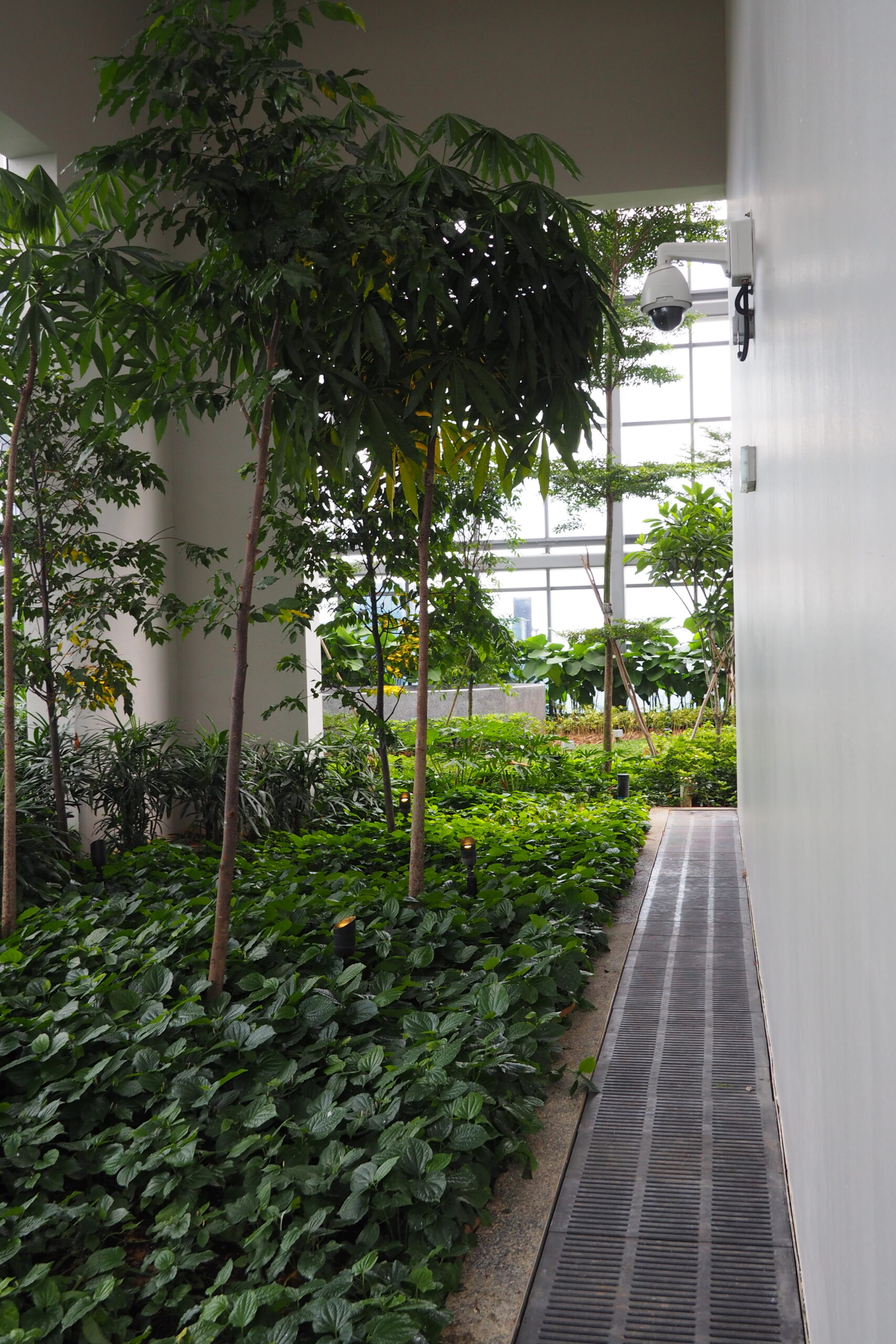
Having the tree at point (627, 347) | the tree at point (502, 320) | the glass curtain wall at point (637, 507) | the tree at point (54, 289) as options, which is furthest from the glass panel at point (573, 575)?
the tree at point (54, 289)

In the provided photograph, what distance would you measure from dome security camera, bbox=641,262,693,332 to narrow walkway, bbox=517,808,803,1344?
2.82 m

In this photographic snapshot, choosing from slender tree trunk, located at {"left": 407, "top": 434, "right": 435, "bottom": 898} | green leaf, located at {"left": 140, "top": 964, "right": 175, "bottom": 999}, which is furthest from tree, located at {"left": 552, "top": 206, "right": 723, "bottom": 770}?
green leaf, located at {"left": 140, "top": 964, "right": 175, "bottom": 999}

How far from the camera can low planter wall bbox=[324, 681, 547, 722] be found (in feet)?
33.5

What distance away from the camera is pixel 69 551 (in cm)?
423

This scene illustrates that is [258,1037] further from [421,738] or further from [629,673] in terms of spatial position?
[629,673]

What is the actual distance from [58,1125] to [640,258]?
7.00 m

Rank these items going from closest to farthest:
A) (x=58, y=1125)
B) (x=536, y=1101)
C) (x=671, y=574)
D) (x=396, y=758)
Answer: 1. (x=58, y=1125)
2. (x=536, y=1101)
3. (x=396, y=758)
4. (x=671, y=574)

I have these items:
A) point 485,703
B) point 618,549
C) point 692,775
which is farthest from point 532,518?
point 692,775

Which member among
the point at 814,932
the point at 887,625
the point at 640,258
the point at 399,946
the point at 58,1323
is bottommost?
the point at 58,1323

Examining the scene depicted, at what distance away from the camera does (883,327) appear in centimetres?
75

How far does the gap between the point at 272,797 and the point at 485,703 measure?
540cm

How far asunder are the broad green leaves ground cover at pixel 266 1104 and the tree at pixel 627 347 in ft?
13.9

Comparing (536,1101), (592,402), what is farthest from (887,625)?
(592,402)

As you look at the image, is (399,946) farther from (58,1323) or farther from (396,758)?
(396,758)
